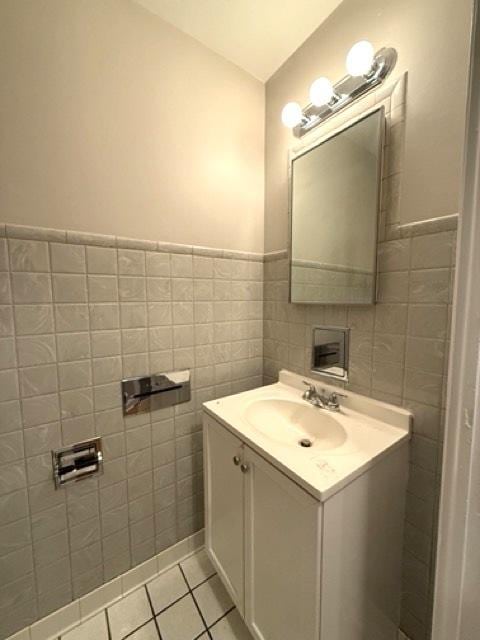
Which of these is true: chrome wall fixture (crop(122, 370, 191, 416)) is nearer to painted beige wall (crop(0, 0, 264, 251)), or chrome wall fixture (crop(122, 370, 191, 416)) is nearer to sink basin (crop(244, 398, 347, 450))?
sink basin (crop(244, 398, 347, 450))

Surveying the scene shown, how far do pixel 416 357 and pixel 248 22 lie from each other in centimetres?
144

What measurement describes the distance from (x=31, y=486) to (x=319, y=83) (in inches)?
69.3

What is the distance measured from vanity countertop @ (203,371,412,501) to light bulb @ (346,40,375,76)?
44.2 inches

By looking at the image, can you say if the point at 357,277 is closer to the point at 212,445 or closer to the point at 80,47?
the point at 212,445

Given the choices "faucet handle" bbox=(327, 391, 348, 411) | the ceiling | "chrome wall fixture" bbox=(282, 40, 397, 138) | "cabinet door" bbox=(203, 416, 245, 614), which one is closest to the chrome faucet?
"faucet handle" bbox=(327, 391, 348, 411)

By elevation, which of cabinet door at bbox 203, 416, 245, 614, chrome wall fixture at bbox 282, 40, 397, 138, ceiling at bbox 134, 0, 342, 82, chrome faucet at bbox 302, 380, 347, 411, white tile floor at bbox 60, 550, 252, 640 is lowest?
white tile floor at bbox 60, 550, 252, 640

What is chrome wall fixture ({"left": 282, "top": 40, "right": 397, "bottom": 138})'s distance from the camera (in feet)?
2.75

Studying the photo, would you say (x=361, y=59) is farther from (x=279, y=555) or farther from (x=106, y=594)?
(x=106, y=594)

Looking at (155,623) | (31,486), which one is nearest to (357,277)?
(31,486)

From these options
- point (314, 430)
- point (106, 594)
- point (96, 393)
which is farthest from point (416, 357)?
point (106, 594)

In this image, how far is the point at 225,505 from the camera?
992 millimetres

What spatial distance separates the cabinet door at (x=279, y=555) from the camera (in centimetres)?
64

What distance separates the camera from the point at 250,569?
87 cm

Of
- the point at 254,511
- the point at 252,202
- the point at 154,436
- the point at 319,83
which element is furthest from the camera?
the point at 252,202
